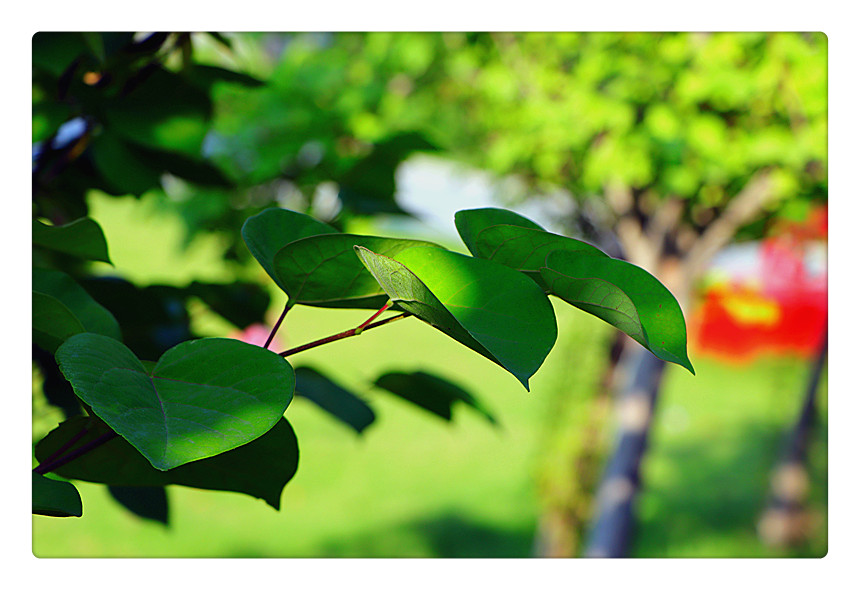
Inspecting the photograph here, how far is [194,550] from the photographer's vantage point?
2.83m

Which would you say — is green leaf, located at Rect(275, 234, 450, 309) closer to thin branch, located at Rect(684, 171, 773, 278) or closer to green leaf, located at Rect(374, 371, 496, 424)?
green leaf, located at Rect(374, 371, 496, 424)

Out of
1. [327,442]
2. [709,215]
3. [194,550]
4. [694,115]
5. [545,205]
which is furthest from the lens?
[327,442]

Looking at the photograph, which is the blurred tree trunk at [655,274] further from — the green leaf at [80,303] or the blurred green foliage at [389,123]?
the green leaf at [80,303]

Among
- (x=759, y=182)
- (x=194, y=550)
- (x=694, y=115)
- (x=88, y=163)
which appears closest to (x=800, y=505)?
(x=759, y=182)

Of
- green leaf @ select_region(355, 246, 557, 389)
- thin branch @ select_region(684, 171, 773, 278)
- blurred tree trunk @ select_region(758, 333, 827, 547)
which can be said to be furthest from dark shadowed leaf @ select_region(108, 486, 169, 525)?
blurred tree trunk @ select_region(758, 333, 827, 547)

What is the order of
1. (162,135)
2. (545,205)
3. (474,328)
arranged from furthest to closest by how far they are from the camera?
(545,205), (162,135), (474,328)

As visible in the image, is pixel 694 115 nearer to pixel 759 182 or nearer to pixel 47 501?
pixel 759 182

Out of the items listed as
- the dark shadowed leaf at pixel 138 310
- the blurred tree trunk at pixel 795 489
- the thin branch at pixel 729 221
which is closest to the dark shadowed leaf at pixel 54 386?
the dark shadowed leaf at pixel 138 310

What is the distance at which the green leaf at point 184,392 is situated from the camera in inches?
8.2

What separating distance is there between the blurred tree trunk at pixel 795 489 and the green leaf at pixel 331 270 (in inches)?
119

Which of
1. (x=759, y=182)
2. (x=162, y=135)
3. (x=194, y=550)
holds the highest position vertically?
(x=759, y=182)

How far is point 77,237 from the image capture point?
0.33 meters

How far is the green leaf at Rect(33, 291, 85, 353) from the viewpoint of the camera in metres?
0.31

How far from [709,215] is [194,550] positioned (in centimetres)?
242
